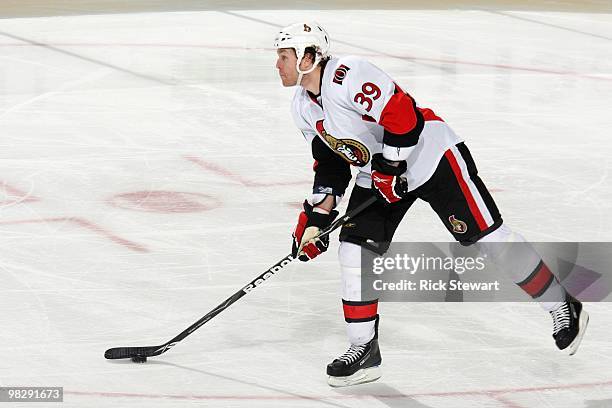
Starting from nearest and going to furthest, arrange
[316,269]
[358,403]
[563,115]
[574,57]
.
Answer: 1. [358,403]
2. [316,269]
3. [563,115]
4. [574,57]

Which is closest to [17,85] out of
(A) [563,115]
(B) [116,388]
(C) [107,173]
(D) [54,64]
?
(D) [54,64]

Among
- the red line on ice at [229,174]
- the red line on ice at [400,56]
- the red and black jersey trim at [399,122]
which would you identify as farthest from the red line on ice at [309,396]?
the red line on ice at [400,56]

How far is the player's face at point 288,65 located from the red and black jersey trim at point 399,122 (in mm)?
282

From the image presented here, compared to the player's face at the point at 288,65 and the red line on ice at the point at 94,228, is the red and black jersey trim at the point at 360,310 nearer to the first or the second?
the player's face at the point at 288,65

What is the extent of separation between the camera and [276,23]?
1030 cm

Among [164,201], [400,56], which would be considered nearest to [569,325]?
[164,201]

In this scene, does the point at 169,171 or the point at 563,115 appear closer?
the point at 169,171

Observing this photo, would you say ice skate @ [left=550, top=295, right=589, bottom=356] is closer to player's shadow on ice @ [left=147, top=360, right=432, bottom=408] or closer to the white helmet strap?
player's shadow on ice @ [left=147, top=360, right=432, bottom=408]

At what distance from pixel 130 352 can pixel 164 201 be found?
5.75ft

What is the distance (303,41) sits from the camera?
11.7 ft

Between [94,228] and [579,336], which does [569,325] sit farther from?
[94,228]

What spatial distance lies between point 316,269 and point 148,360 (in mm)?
1021

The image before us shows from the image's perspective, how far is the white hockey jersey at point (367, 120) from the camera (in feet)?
11.5

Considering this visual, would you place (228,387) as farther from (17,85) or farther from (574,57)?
(574,57)
